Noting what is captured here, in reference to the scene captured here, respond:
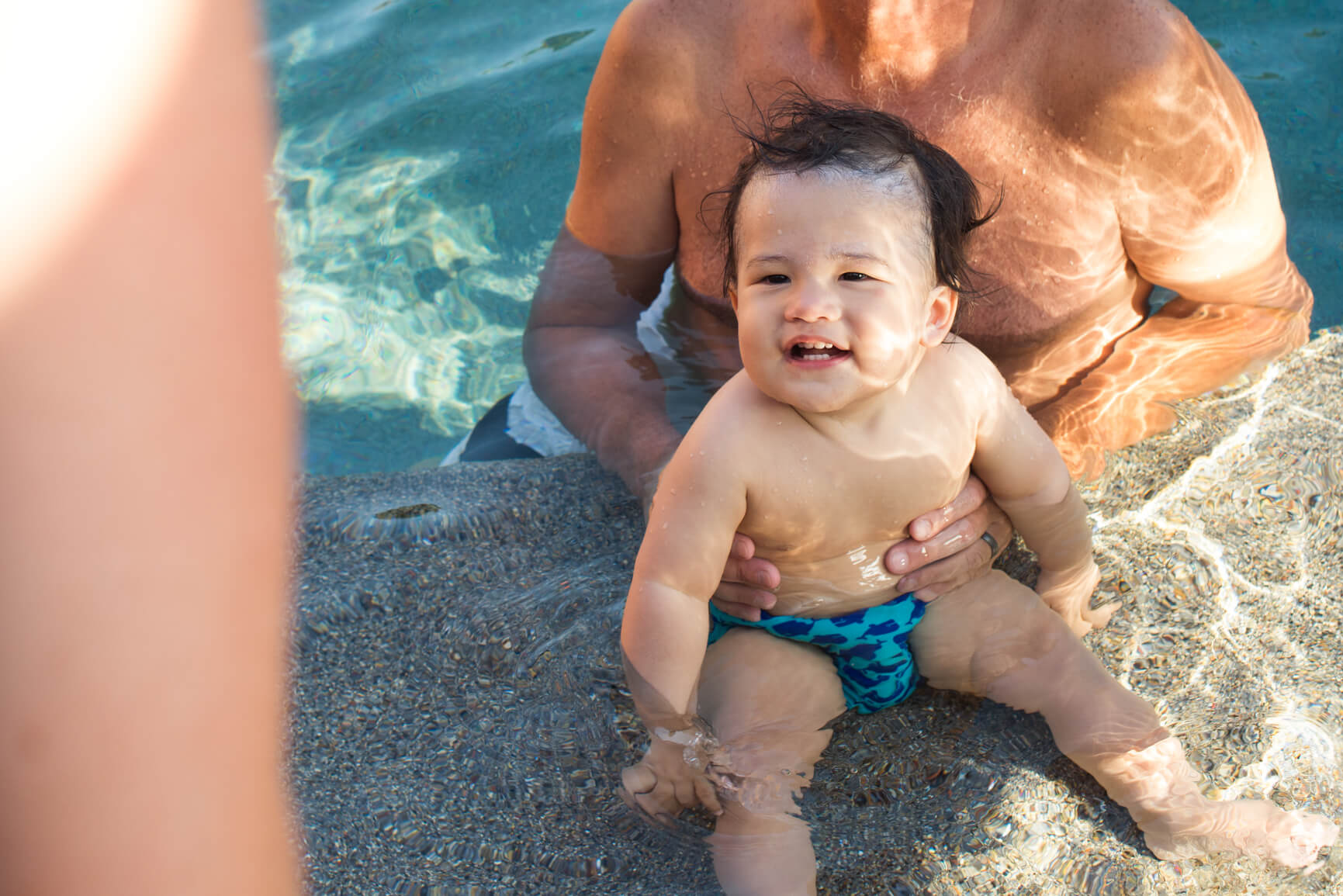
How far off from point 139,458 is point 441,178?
399 centimetres

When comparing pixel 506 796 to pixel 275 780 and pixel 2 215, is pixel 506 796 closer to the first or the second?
pixel 275 780

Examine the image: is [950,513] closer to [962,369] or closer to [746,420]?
[962,369]

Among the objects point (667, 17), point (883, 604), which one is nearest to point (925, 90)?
point (667, 17)

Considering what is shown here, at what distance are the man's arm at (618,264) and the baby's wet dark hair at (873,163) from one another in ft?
2.63

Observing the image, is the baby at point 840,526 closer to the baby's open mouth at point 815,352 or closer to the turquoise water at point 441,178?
the baby's open mouth at point 815,352

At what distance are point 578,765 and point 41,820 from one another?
1290 mm

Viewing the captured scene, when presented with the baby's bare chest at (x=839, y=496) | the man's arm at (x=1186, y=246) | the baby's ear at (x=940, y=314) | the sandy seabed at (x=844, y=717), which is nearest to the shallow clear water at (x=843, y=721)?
the sandy seabed at (x=844, y=717)

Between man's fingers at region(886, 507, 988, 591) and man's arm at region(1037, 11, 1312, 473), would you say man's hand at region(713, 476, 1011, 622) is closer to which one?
man's fingers at region(886, 507, 988, 591)

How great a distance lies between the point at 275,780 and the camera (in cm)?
94

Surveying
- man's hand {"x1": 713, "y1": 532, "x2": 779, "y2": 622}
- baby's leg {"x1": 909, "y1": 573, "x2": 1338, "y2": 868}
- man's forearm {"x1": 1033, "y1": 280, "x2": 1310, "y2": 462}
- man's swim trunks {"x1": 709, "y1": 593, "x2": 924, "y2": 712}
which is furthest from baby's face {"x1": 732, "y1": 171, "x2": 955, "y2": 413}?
man's forearm {"x1": 1033, "y1": 280, "x2": 1310, "y2": 462}

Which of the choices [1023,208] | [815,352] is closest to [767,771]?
[815,352]

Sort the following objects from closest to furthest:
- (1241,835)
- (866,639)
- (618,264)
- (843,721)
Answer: (1241,835) → (866,639) → (843,721) → (618,264)

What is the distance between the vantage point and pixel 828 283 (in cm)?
171

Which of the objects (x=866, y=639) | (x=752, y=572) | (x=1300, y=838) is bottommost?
(x=1300, y=838)
